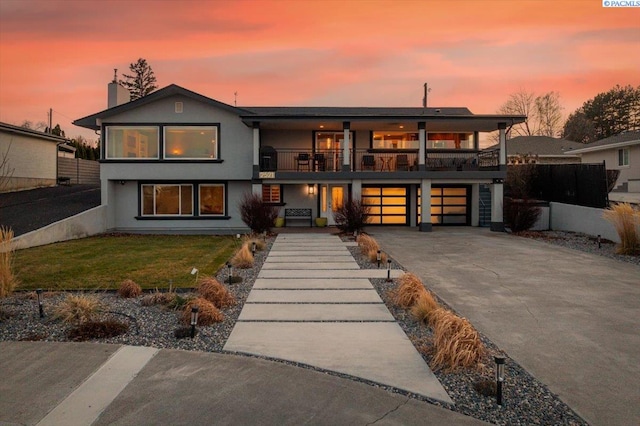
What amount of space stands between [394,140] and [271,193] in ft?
24.1

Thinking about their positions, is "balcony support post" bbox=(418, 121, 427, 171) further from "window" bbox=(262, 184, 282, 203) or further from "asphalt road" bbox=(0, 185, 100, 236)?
"asphalt road" bbox=(0, 185, 100, 236)

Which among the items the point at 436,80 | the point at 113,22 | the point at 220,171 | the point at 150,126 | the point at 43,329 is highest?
the point at 436,80

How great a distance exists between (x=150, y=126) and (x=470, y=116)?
15327mm

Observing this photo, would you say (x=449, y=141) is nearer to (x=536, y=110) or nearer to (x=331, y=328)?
(x=331, y=328)

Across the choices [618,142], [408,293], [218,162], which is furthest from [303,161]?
[618,142]

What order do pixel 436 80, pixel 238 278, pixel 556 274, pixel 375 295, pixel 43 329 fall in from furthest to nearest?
pixel 436 80 < pixel 556 274 < pixel 238 278 < pixel 375 295 < pixel 43 329

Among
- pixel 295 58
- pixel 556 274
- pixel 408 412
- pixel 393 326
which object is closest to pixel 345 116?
pixel 295 58

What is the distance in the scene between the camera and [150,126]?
20.1 meters

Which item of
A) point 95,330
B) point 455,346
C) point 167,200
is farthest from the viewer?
point 167,200

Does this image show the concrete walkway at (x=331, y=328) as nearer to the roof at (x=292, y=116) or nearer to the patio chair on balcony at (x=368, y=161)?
the roof at (x=292, y=116)

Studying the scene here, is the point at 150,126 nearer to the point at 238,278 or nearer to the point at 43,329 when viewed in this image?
the point at 238,278

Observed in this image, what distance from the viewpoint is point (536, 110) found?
4859cm

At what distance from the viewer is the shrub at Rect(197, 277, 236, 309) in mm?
7074

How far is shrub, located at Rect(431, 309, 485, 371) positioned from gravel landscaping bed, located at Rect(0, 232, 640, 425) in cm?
11
